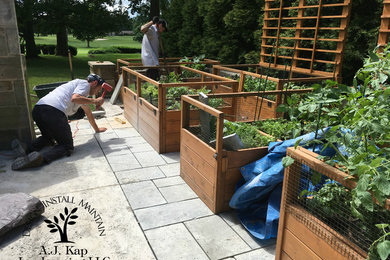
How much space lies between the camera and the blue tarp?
2.74m

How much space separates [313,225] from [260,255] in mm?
740

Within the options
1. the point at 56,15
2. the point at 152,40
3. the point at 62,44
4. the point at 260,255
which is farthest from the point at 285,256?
the point at 62,44

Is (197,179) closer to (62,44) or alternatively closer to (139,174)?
(139,174)

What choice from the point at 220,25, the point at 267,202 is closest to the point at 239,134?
the point at 267,202

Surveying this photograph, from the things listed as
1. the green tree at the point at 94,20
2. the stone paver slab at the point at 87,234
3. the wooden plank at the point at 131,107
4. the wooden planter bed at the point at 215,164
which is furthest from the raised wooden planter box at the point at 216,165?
the green tree at the point at 94,20

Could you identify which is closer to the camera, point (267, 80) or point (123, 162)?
point (123, 162)

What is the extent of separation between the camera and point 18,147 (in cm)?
464

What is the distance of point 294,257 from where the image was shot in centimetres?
228

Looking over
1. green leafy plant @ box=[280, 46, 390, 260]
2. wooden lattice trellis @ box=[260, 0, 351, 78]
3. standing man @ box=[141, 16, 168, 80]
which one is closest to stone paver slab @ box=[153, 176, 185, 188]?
green leafy plant @ box=[280, 46, 390, 260]

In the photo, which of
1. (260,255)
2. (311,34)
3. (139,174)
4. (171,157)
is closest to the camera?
(260,255)

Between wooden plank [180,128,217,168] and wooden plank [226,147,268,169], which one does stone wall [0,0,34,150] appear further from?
wooden plank [226,147,268,169]

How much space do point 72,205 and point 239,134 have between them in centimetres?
184

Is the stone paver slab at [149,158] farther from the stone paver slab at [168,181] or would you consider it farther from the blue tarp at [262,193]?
the blue tarp at [262,193]

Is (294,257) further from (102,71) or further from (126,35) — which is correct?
(126,35)
